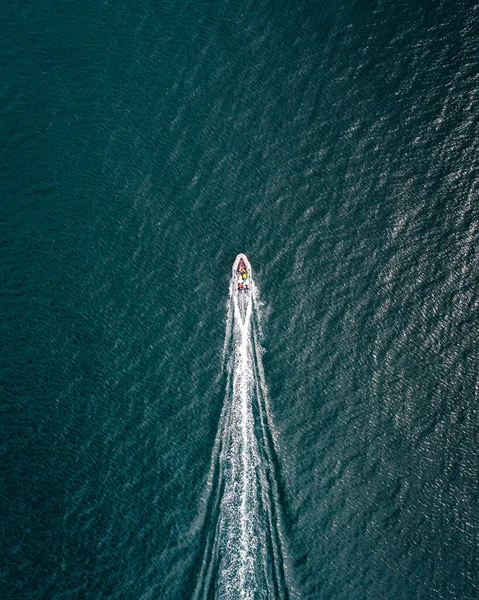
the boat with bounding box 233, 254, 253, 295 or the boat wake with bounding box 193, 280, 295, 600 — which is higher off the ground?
the boat with bounding box 233, 254, 253, 295

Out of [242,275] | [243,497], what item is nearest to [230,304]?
[242,275]

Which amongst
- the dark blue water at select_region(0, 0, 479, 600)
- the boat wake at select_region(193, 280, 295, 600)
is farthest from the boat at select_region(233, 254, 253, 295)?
the boat wake at select_region(193, 280, 295, 600)

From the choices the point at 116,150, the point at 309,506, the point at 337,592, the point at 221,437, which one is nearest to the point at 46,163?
the point at 116,150

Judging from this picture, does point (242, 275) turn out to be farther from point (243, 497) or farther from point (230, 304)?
point (243, 497)

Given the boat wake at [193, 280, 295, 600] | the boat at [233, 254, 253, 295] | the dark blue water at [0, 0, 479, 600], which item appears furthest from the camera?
the boat at [233, 254, 253, 295]

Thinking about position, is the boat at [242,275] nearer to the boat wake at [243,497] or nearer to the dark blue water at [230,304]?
the dark blue water at [230,304]

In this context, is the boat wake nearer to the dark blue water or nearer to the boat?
the dark blue water

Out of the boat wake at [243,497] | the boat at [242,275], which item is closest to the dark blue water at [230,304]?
the boat wake at [243,497]
